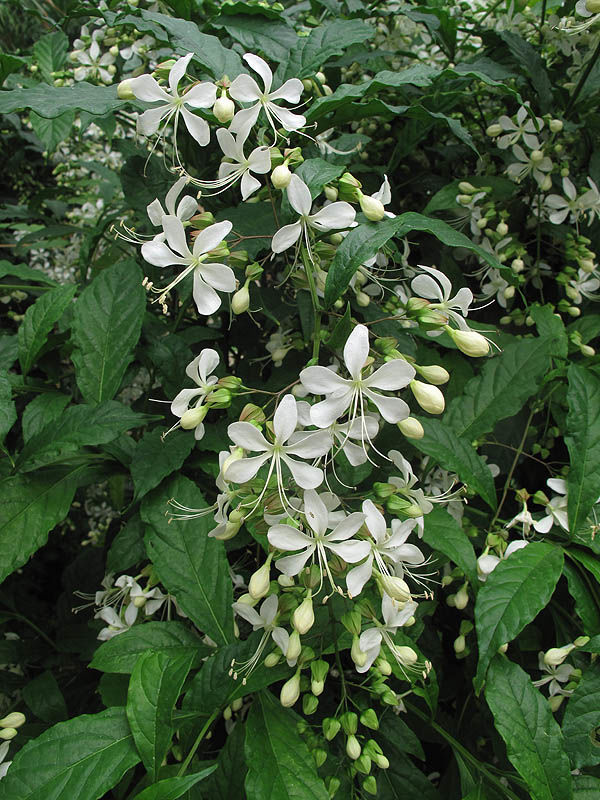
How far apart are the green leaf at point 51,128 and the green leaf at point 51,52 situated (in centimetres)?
47

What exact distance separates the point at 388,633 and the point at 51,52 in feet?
5.26

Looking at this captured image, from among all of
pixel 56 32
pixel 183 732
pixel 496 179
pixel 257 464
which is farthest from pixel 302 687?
pixel 56 32

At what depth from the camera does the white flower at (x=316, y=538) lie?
2.11 feet

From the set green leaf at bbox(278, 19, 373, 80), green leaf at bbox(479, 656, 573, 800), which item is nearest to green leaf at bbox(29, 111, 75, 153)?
green leaf at bbox(278, 19, 373, 80)

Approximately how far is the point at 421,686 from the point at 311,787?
0.86 ft

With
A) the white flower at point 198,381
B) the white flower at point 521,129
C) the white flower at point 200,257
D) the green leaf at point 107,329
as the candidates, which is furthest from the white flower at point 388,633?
the white flower at point 521,129

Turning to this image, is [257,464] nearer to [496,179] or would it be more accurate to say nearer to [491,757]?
[496,179]

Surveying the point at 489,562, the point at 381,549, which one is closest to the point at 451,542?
the point at 489,562

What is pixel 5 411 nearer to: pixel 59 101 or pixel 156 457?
pixel 156 457

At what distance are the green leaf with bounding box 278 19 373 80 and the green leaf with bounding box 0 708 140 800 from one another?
38.4 inches

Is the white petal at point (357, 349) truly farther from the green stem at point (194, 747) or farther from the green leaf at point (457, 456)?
the green stem at point (194, 747)

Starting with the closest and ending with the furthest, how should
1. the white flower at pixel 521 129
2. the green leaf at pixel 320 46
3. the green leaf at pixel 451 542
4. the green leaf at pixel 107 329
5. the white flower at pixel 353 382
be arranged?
the white flower at pixel 353 382
the green leaf at pixel 451 542
the green leaf at pixel 320 46
the green leaf at pixel 107 329
the white flower at pixel 521 129

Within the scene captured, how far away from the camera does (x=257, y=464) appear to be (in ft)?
2.15

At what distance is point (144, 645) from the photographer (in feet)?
2.91
